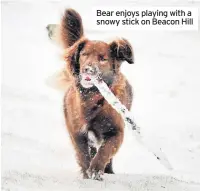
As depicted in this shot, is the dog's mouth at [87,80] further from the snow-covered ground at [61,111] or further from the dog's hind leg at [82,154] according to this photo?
the dog's hind leg at [82,154]

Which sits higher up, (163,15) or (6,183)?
(163,15)

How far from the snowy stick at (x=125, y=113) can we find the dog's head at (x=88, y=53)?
0.05 metres

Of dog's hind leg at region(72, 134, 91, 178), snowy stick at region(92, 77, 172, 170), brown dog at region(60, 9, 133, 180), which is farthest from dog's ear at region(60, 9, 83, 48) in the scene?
dog's hind leg at region(72, 134, 91, 178)

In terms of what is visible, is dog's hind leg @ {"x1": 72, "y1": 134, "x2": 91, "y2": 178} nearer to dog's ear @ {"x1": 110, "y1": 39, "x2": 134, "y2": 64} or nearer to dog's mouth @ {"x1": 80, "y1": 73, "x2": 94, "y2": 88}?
dog's mouth @ {"x1": 80, "y1": 73, "x2": 94, "y2": 88}

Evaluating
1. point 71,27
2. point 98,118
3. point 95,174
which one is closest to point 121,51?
point 71,27

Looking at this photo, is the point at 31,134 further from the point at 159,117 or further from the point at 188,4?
the point at 188,4

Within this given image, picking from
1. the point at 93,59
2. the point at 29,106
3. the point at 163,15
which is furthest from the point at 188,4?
the point at 29,106

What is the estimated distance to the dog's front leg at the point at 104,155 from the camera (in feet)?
25.4

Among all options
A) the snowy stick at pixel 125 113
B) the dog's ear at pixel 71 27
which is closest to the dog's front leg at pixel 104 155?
the snowy stick at pixel 125 113

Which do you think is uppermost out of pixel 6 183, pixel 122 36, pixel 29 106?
pixel 122 36

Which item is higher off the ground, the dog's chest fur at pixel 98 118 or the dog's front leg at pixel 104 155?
the dog's chest fur at pixel 98 118

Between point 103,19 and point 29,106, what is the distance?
845 millimetres

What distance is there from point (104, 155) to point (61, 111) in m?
0.46

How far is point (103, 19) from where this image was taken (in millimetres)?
7770
